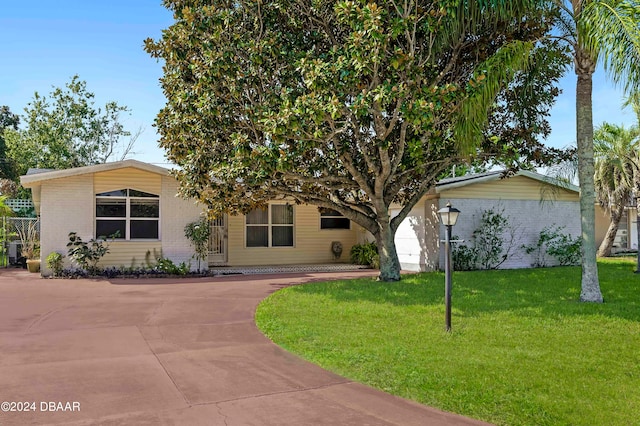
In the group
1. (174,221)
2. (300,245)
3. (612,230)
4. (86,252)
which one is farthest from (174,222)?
(612,230)

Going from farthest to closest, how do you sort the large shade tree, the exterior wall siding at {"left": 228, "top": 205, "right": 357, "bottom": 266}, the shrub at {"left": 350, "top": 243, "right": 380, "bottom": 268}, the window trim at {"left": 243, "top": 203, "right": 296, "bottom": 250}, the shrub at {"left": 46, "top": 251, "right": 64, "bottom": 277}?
the window trim at {"left": 243, "top": 203, "right": 296, "bottom": 250}, the exterior wall siding at {"left": 228, "top": 205, "right": 357, "bottom": 266}, the shrub at {"left": 350, "top": 243, "right": 380, "bottom": 268}, the shrub at {"left": 46, "top": 251, "right": 64, "bottom": 277}, the large shade tree

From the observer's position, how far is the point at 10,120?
127 ft

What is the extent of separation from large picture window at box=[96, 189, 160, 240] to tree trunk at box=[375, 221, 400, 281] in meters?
7.32

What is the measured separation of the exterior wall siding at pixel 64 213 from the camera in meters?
14.1

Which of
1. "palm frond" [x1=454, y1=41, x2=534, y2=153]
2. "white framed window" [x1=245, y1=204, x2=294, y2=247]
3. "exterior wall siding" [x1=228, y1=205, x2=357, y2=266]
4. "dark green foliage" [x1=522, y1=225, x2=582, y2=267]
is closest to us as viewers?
"palm frond" [x1=454, y1=41, x2=534, y2=153]

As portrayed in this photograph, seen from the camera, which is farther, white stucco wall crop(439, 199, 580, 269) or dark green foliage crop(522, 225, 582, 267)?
dark green foliage crop(522, 225, 582, 267)

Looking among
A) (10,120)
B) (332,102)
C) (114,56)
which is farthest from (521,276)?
(10,120)

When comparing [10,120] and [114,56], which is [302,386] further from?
[10,120]

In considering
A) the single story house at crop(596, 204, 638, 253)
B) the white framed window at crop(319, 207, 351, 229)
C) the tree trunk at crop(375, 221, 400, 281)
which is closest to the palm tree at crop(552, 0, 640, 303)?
the tree trunk at crop(375, 221, 400, 281)

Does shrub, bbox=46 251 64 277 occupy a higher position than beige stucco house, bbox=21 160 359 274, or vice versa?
beige stucco house, bbox=21 160 359 274

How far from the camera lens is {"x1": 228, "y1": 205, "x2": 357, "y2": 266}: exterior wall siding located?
17.9m

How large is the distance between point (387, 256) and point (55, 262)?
9526 mm

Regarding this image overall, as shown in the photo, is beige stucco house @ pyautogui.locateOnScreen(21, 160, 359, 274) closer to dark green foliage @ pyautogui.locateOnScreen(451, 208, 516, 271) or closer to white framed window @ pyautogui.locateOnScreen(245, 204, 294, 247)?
white framed window @ pyautogui.locateOnScreen(245, 204, 294, 247)

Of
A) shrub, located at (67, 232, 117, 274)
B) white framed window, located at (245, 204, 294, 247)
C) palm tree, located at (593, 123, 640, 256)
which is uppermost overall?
palm tree, located at (593, 123, 640, 256)
